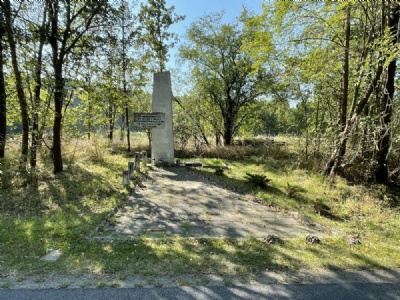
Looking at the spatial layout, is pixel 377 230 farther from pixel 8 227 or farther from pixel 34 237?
pixel 8 227

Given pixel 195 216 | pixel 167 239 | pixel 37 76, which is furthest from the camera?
pixel 37 76

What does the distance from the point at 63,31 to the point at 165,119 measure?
3563 mm

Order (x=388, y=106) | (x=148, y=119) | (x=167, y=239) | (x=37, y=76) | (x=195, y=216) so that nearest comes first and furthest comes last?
(x=167, y=239)
(x=195, y=216)
(x=37, y=76)
(x=388, y=106)
(x=148, y=119)

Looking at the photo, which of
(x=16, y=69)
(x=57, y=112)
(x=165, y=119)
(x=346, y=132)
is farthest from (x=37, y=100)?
(x=346, y=132)

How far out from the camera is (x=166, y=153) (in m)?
8.68

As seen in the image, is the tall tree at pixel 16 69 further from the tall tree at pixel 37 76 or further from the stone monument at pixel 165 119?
the stone monument at pixel 165 119

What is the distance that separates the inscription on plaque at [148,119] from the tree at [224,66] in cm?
499

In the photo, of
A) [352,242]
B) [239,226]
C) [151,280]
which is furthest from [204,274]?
[352,242]

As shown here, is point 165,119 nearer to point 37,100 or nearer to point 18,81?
point 37,100

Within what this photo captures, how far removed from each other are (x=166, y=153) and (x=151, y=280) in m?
6.29

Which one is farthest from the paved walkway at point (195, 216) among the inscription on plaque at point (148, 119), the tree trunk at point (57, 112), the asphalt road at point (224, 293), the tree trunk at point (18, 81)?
the tree trunk at point (18, 81)

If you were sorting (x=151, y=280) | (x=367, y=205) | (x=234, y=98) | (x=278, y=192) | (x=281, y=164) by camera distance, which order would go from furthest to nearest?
(x=234, y=98), (x=281, y=164), (x=278, y=192), (x=367, y=205), (x=151, y=280)

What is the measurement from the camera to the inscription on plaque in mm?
8320

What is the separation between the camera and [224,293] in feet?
7.71
